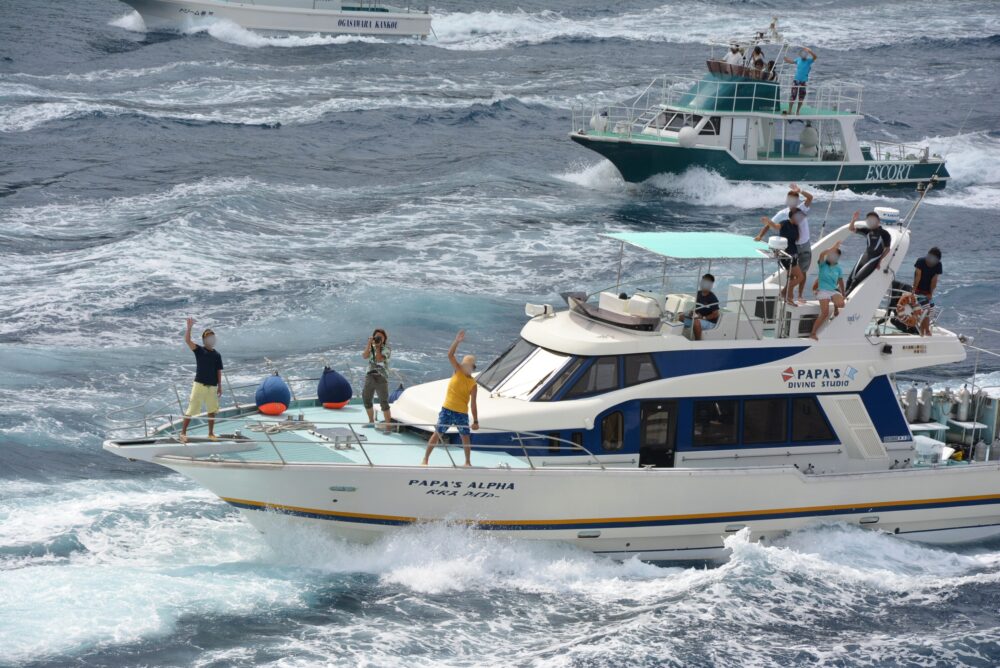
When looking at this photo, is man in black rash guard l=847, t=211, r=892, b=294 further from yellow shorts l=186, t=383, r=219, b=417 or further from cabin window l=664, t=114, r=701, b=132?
cabin window l=664, t=114, r=701, b=132

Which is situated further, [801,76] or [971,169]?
[971,169]

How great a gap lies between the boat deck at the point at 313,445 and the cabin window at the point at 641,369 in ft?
5.29

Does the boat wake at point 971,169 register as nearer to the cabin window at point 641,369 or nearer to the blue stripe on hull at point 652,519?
the blue stripe on hull at point 652,519

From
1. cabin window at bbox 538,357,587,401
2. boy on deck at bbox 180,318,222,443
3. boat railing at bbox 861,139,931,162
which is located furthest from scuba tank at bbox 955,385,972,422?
boat railing at bbox 861,139,931,162

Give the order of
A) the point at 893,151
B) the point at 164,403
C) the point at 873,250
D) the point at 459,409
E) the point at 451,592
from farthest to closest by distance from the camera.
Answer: the point at 893,151 < the point at 164,403 < the point at 873,250 < the point at 459,409 < the point at 451,592

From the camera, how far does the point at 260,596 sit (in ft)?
46.2

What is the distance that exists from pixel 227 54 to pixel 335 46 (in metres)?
6.04

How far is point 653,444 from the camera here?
1510cm

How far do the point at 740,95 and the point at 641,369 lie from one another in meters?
24.3

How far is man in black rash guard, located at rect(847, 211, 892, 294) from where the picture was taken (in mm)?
15945

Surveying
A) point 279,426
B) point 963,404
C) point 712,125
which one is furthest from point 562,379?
point 712,125

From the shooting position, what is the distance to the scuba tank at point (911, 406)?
17.3 m

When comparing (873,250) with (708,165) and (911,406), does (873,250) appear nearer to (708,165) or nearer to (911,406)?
(911,406)

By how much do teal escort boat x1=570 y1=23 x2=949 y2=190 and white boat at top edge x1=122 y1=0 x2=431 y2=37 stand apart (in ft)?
85.2
